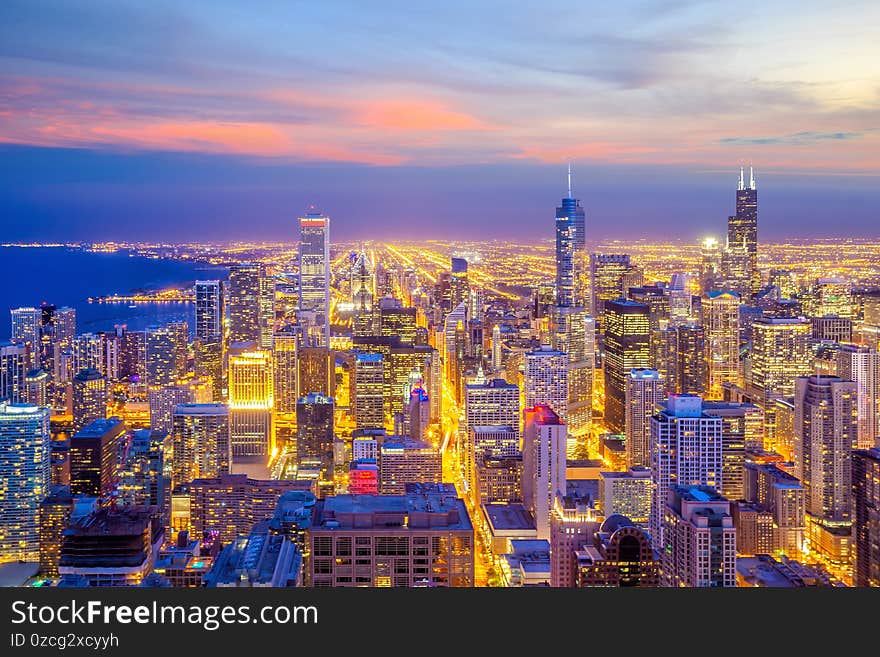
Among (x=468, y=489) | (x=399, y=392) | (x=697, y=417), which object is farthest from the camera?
(x=399, y=392)

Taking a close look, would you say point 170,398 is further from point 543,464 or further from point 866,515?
point 866,515

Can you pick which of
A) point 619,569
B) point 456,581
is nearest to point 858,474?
point 619,569

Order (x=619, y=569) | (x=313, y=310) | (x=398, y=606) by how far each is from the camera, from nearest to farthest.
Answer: (x=398, y=606)
(x=619, y=569)
(x=313, y=310)

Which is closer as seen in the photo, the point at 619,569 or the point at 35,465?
the point at 619,569

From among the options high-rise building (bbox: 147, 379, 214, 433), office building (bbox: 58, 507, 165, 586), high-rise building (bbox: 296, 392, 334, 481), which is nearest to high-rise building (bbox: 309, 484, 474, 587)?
office building (bbox: 58, 507, 165, 586)

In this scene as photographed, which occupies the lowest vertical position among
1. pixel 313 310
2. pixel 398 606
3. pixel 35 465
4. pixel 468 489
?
pixel 468 489

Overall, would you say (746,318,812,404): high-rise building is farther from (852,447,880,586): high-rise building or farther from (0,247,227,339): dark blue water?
(0,247,227,339): dark blue water

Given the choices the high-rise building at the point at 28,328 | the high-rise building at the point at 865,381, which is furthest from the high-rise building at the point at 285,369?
the high-rise building at the point at 865,381

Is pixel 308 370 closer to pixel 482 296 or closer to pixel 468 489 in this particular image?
pixel 482 296
